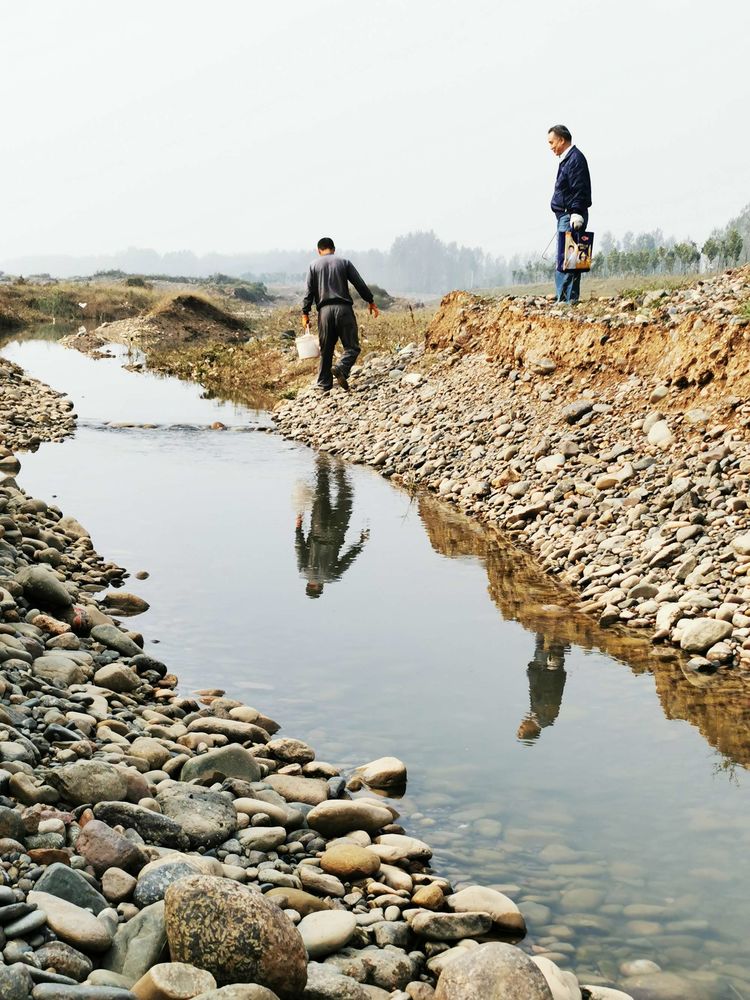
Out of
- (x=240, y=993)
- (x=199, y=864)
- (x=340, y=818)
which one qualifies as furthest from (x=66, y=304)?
(x=240, y=993)

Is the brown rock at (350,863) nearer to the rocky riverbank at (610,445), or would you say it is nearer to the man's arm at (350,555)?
the rocky riverbank at (610,445)

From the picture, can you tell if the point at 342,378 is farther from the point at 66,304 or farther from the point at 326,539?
the point at 66,304

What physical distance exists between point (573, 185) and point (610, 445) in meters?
3.45

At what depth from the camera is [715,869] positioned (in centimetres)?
431

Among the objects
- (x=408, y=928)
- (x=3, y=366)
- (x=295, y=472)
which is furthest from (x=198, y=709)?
(x=3, y=366)

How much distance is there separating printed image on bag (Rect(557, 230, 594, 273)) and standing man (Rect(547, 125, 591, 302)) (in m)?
0.09

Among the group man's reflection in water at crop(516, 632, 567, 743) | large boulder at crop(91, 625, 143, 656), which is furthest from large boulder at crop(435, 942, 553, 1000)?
large boulder at crop(91, 625, 143, 656)

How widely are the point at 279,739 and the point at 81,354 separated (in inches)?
1143

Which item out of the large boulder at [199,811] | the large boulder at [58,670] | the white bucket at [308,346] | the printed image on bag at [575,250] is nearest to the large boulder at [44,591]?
the large boulder at [58,670]

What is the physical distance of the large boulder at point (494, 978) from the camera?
314 cm

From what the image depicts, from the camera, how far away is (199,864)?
368 centimetres

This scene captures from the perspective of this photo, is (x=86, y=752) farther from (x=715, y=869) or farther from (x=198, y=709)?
(x=715, y=869)

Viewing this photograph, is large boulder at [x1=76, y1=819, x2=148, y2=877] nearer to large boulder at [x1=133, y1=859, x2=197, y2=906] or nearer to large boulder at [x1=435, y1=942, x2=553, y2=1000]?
large boulder at [x1=133, y1=859, x2=197, y2=906]

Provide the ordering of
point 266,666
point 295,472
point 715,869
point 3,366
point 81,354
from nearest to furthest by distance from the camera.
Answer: point 715,869
point 266,666
point 295,472
point 3,366
point 81,354
